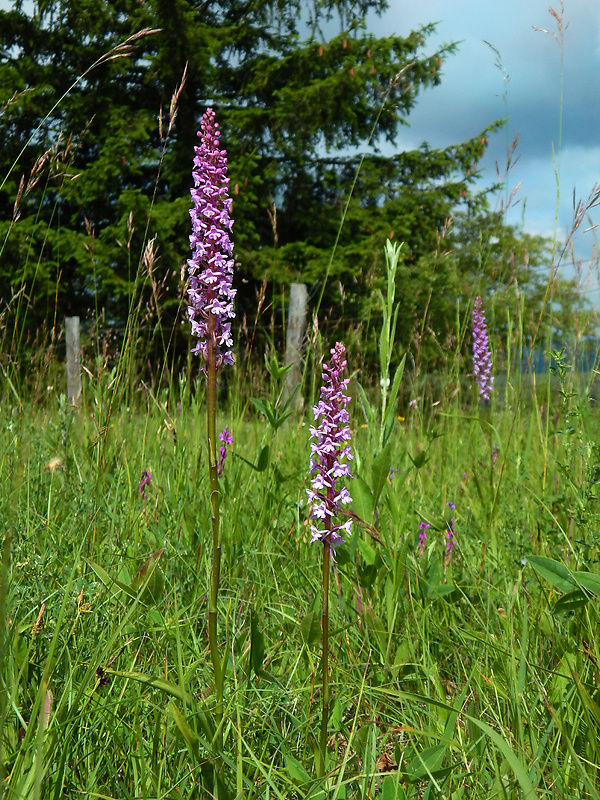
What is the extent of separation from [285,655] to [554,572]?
24.6 inches

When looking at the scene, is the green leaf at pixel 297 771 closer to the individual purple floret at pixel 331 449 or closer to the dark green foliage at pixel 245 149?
the individual purple floret at pixel 331 449

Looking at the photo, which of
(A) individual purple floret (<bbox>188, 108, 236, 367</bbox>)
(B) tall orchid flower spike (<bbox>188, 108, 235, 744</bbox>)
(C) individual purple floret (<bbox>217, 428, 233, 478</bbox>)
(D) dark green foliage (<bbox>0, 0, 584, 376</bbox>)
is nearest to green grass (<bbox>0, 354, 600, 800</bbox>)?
(C) individual purple floret (<bbox>217, 428, 233, 478</bbox>)

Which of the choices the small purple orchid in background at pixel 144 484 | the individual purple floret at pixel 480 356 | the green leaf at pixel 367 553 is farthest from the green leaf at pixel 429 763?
the individual purple floret at pixel 480 356

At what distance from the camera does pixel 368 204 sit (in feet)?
49.3

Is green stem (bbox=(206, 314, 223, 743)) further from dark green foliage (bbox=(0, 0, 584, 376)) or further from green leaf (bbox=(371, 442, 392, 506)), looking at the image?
dark green foliage (bbox=(0, 0, 584, 376))

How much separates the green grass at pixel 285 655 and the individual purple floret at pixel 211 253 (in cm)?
37

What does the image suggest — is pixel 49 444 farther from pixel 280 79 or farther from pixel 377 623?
pixel 280 79

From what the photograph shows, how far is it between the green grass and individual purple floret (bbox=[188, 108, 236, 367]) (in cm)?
37

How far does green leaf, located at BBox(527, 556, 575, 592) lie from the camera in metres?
1.17

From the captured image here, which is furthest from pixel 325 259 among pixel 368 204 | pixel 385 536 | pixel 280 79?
pixel 385 536

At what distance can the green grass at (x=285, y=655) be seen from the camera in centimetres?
101

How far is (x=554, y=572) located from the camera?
→ 119 centimetres

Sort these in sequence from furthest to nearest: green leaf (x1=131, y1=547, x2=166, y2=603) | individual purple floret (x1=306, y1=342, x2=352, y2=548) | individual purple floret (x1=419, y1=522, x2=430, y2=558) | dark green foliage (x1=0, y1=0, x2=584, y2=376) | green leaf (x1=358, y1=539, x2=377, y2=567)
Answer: dark green foliage (x1=0, y1=0, x2=584, y2=376) < individual purple floret (x1=419, y1=522, x2=430, y2=558) < green leaf (x1=358, y1=539, x2=377, y2=567) < green leaf (x1=131, y1=547, x2=166, y2=603) < individual purple floret (x1=306, y1=342, x2=352, y2=548)

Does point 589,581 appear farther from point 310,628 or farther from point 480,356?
point 480,356
